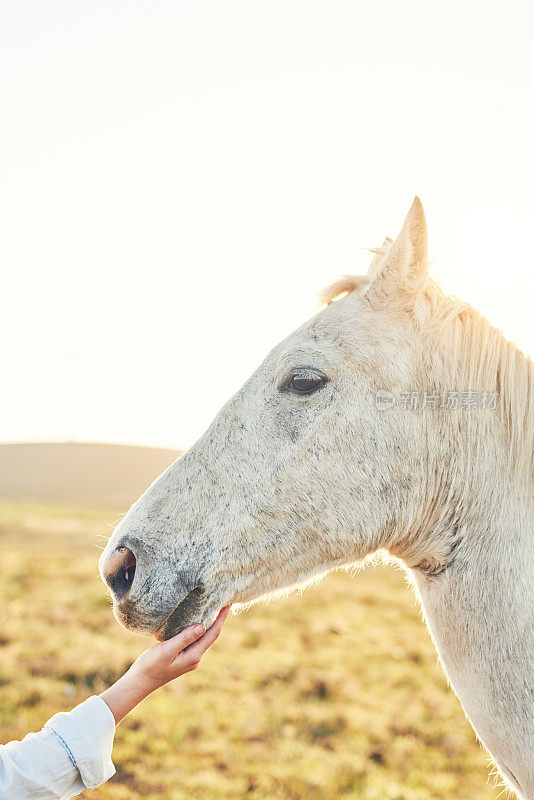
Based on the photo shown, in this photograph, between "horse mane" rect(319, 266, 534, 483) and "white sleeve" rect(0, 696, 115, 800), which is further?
"horse mane" rect(319, 266, 534, 483)

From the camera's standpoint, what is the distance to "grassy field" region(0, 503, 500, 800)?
598 centimetres

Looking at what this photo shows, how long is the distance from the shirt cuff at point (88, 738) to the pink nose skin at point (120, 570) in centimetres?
42

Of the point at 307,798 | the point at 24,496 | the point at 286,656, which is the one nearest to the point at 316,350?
the point at 307,798

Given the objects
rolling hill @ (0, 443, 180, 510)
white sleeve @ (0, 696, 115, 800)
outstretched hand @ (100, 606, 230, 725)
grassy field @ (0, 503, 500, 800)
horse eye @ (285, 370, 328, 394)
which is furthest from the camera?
rolling hill @ (0, 443, 180, 510)

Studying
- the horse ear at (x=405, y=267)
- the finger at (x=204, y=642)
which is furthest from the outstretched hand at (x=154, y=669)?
the horse ear at (x=405, y=267)

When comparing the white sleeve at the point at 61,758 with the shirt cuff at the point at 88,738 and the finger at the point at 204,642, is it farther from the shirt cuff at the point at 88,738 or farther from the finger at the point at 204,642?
the finger at the point at 204,642

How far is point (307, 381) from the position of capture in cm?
244

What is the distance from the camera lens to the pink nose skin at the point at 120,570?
7.39 ft

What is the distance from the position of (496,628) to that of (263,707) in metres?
6.71

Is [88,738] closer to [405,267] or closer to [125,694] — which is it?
[125,694]

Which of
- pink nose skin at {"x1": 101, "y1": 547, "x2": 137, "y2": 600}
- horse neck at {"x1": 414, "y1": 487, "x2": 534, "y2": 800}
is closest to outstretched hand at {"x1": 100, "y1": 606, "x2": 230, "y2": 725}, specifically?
pink nose skin at {"x1": 101, "y1": 547, "x2": 137, "y2": 600}

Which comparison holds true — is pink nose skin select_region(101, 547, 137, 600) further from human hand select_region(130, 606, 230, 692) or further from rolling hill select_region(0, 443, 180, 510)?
rolling hill select_region(0, 443, 180, 510)

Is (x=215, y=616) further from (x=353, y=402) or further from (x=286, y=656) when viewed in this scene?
(x=286, y=656)

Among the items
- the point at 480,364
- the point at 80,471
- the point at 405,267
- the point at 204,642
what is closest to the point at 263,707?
the point at 204,642
